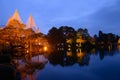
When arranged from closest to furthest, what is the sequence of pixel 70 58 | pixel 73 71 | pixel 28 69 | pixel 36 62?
Answer: 1. pixel 28 69
2. pixel 73 71
3. pixel 36 62
4. pixel 70 58

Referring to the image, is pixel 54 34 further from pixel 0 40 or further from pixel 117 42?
pixel 117 42

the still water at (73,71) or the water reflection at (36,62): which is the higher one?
the water reflection at (36,62)

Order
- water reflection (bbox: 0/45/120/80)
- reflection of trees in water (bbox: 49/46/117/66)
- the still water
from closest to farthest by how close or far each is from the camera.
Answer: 1. the still water
2. water reflection (bbox: 0/45/120/80)
3. reflection of trees in water (bbox: 49/46/117/66)

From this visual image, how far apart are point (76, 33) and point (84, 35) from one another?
6.40 meters

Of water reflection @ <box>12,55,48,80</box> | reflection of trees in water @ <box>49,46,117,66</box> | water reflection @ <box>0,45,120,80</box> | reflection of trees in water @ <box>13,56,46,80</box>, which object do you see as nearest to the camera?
reflection of trees in water @ <box>13,56,46,80</box>

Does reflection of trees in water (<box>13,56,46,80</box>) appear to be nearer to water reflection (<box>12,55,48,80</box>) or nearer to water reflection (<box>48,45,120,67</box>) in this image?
water reflection (<box>12,55,48,80</box>)

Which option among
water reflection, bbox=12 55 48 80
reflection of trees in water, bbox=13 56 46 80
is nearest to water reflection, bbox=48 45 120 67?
water reflection, bbox=12 55 48 80

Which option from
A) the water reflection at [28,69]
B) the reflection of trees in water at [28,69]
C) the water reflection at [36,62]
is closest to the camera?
the reflection of trees in water at [28,69]

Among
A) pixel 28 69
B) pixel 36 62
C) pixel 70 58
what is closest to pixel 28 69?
pixel 28 69

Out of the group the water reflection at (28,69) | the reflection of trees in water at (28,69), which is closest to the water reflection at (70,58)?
the water reflection at (28,69)

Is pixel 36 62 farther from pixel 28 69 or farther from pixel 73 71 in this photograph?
pixel 73 71

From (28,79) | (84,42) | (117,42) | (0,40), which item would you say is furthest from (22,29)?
(117,42)

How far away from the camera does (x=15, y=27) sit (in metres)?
45.5

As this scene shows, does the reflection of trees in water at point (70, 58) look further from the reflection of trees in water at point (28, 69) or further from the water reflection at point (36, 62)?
the reflection of trees in water at point (28, 69)
